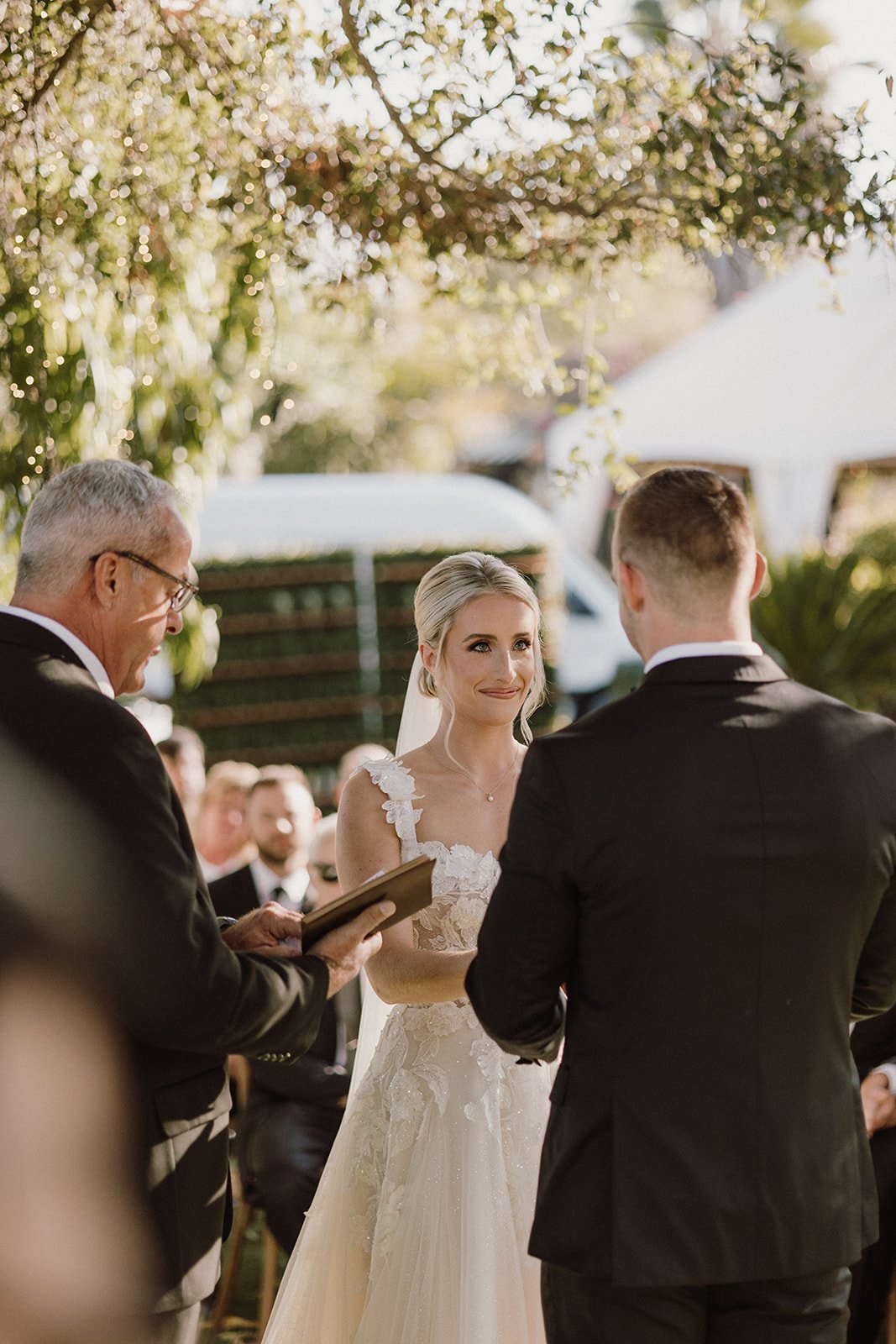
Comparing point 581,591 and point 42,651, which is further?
point 581,591

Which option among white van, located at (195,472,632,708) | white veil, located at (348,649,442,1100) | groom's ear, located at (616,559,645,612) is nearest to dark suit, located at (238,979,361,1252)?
white veil, located at (348,649,442,1100)

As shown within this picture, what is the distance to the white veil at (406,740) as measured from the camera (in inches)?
146

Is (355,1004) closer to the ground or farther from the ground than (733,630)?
closer to the ground

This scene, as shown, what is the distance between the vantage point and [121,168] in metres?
3.96

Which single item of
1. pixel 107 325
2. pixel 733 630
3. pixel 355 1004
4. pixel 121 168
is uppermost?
pixel 121 168

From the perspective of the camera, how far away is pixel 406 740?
3938 mm

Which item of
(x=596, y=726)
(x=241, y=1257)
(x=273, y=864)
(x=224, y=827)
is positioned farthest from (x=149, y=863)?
(x=224, y=827)

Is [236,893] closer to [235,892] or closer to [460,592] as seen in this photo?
[235,892]

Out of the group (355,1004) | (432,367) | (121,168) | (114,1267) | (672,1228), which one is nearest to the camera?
(672,1228)

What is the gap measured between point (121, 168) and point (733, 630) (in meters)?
2.55

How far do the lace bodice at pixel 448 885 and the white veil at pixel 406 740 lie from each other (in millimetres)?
323

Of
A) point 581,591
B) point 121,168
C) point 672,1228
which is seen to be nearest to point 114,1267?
point 672,1228

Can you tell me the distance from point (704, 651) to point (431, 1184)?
1600mm

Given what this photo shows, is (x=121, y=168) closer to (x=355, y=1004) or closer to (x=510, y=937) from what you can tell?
(x=510, y=937)
